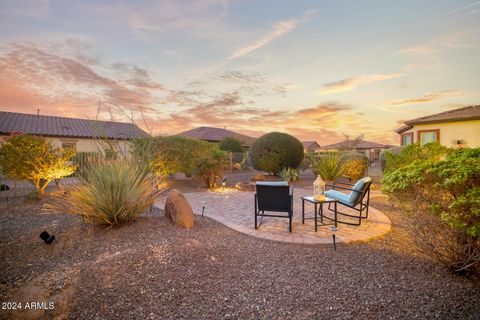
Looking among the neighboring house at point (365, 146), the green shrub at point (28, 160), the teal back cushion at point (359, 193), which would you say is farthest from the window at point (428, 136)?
the green shrub at point (28, 160)

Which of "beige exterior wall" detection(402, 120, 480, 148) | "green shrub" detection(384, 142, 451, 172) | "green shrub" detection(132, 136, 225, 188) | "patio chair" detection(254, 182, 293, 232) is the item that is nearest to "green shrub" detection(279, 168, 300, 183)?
"green shrub" detection(132, 136, 225, 188)

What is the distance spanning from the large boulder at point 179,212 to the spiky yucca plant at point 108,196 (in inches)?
19.6

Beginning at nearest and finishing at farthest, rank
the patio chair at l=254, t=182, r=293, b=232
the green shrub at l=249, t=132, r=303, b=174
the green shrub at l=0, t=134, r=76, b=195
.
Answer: the patio chair at l=254, t=182, r=293, b=232, the green shrub at l=0, t=134, r=76, b=195, the green shrub at l=249, t=132, r=303, b=174

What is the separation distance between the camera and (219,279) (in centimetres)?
246

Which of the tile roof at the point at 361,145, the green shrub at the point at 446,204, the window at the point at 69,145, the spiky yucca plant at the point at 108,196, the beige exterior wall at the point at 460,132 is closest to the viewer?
the green shrub at the point at 446,204

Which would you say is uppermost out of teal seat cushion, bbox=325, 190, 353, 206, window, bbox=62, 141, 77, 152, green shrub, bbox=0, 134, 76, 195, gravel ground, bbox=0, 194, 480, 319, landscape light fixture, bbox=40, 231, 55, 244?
window, bbox=62, 141, 77, 152

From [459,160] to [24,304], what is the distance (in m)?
4.72

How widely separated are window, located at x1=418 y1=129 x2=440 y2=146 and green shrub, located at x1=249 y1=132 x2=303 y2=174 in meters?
10.7

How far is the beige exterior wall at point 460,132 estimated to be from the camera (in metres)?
13.2

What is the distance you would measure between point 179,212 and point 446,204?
3.88 metres

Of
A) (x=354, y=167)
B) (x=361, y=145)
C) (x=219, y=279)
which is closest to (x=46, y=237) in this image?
(x=219, y=279)

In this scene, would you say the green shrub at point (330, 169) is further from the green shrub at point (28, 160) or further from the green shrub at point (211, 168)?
the green shrub at point (28, 160)

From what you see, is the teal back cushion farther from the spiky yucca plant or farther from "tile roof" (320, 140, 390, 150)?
"tile roof" (320, 140, 390, 150)

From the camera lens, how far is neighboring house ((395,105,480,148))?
13266mm
